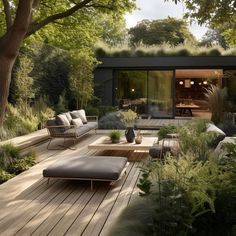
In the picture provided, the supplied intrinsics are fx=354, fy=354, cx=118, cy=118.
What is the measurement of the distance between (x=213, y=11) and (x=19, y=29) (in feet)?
11.6

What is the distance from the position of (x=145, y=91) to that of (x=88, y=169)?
12.2 metres

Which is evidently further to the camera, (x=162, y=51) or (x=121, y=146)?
(x=162, y=51)

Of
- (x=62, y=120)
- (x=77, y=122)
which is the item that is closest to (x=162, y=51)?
(x=77, y=122)

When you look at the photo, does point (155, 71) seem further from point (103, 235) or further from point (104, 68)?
point (103, 235)

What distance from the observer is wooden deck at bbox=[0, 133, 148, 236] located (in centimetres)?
393

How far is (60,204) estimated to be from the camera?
4.75m

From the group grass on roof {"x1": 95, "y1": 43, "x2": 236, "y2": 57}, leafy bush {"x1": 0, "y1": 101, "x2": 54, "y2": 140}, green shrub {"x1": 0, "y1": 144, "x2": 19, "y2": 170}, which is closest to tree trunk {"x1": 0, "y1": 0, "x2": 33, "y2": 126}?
green shrub {"x1": 0, "y1": 144, "x2": 19, "y2": 170}

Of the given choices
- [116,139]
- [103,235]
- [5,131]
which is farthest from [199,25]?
[5,131]

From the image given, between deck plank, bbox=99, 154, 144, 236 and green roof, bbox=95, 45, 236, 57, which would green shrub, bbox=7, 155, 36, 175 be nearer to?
deck plank, bbox=99, 154, 144, 236

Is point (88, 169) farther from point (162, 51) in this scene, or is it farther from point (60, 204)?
point (162, 51)

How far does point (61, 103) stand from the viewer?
49.5 feet

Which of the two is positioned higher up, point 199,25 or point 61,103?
point 199,25

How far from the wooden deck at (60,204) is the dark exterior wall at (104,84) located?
1078cm

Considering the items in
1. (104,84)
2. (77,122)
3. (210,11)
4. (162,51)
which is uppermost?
(162,51)
